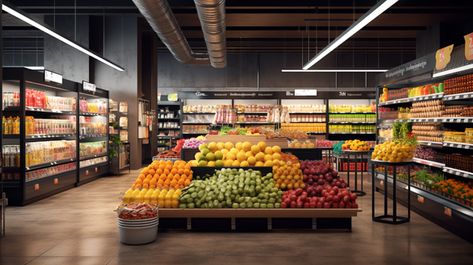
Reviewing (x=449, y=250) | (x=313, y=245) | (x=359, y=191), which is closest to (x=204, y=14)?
(x=359, y=191)

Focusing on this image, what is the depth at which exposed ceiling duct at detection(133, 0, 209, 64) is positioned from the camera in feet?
29.3

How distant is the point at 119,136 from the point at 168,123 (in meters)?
5.67

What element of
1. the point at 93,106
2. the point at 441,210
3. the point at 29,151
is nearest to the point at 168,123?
the point at 93,106

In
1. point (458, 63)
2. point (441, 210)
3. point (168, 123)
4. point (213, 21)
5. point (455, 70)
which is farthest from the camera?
point (168, 123)

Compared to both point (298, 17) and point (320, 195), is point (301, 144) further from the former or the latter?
point (298, 17)

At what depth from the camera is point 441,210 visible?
21.8ft

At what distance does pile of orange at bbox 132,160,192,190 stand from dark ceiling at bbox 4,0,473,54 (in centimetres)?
631

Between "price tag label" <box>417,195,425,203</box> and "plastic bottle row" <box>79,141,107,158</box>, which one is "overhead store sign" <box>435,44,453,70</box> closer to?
"price tag label" <box>417,195,425,203</box>

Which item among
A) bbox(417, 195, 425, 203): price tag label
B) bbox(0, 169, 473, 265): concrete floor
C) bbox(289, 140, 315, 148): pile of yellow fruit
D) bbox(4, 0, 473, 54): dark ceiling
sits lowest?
bbox(0, 169, 473, 265): concrete floor

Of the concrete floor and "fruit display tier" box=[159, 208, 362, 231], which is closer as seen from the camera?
the concrete floor

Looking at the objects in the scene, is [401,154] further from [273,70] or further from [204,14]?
[273,70]

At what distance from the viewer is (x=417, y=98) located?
885cm

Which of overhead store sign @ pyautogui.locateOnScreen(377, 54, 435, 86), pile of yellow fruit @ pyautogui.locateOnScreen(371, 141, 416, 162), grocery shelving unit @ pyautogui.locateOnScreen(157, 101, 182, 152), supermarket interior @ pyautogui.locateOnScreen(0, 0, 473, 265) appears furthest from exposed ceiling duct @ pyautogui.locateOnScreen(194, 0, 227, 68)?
grocery shelving unit @ pyautogui.locateOnScreen(157, 101, 182, 152)

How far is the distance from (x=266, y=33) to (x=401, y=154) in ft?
34.6
